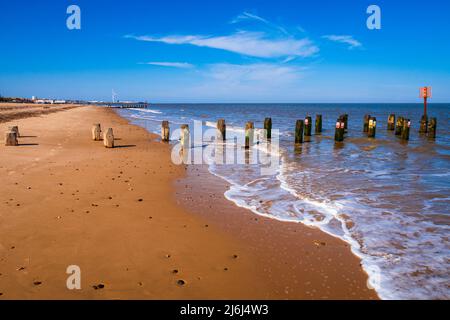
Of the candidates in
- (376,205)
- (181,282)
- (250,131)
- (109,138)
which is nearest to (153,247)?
(181,282)

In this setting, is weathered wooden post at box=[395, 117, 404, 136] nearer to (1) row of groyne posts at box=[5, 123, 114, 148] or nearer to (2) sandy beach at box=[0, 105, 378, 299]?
(1) row of groyne posts at box=[5, 123, 114, 148]

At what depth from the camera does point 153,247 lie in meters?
5.08

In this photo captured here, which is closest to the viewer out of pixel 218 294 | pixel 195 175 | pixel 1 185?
pixel 218 294

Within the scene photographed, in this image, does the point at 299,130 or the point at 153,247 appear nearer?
the point at 153,247

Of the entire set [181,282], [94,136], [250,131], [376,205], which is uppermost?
[250,131]

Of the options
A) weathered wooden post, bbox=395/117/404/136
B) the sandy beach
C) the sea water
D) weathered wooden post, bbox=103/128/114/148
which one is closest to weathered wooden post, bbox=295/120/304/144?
the sea water

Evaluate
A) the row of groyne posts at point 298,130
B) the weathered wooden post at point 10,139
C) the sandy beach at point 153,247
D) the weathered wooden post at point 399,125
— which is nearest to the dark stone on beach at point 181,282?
the sandy beach at point 153,247

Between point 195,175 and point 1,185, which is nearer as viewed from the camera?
point 1,185

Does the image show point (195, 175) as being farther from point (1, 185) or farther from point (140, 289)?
point (140, 289)

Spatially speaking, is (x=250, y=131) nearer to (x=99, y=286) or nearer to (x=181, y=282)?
(x=181, y=282)

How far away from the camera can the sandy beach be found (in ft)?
13.1

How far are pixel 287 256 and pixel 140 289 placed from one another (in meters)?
2.19
